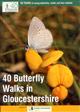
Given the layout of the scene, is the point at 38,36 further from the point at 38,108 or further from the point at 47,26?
the point at 38,108

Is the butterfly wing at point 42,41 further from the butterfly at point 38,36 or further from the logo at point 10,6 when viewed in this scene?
the logo at point 10,6

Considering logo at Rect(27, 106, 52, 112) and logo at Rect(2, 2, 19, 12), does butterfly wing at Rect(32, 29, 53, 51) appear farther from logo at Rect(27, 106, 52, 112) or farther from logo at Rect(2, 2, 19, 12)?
logo at Rect(27, 106, 52, 112)

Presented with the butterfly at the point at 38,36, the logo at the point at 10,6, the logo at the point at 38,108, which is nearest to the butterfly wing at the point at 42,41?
the butterfly at the point at 38,36

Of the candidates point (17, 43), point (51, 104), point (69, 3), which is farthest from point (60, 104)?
point (69, 3)

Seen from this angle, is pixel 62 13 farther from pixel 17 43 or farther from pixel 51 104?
pixel 51 104

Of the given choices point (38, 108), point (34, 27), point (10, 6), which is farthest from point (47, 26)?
point (38, 108)
